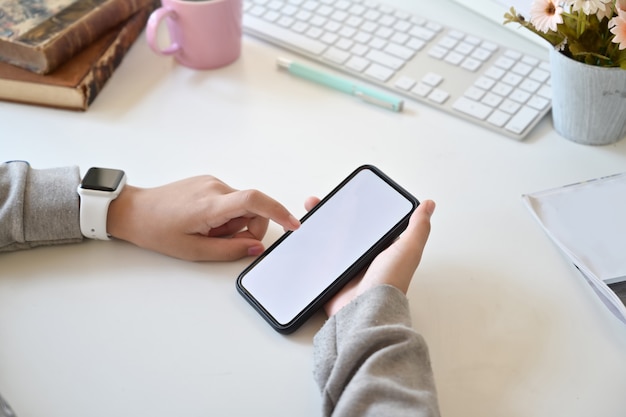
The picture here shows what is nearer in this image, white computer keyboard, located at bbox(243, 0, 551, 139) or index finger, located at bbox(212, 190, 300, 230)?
index finger, located at bbox(212, 190, 300, 230)

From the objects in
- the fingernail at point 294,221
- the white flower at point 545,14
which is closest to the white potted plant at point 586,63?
the white flower at point 545,14

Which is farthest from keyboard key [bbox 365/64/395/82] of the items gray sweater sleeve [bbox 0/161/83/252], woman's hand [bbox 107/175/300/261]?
gray sweater sleeve [bbox 0/161/83/252]

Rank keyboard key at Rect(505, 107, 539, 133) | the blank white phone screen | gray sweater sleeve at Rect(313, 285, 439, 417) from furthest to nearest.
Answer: keyboard key at Rect(505, 107, 539, 133) → the blank white phone screen → gray sweater sleeve at Rect(313, 285, 439, 417)

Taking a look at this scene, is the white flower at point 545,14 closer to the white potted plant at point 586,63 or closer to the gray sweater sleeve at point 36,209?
the white potted plant at point 586,63

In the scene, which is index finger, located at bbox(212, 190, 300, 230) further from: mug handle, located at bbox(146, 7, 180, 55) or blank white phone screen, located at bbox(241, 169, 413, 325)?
mug handle, located at bbox(146, 7, 180, 55)

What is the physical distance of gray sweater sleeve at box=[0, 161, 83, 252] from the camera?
24.3 inches

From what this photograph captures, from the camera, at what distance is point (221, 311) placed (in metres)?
0.58

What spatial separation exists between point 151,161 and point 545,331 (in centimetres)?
43

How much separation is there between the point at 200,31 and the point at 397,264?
0.40 m

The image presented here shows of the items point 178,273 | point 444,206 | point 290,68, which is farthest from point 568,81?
point 178,273

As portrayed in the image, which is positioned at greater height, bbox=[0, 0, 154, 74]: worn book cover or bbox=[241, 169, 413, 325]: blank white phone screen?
bbox=[0, 0, 154, 74]: worn book cover

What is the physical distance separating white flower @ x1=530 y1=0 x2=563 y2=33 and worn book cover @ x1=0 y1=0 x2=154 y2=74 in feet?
1.62

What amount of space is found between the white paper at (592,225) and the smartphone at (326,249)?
0.15 m

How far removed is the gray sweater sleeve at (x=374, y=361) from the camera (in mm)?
474
